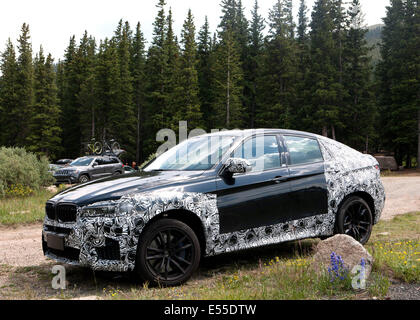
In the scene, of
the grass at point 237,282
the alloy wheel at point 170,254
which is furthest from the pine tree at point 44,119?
the alloy wheel at point 170,254

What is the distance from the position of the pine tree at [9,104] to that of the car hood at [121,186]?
63.7m

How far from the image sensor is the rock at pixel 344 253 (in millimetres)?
4656

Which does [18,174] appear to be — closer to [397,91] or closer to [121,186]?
[121,186]

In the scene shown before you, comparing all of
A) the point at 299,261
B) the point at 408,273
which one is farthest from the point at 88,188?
the point at 408,273

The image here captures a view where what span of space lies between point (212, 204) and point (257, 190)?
72cm

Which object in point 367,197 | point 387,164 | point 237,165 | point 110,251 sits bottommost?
point 387,164

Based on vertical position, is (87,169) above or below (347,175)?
below

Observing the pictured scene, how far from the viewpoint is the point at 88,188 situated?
5113mm

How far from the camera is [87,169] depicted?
2428 cm

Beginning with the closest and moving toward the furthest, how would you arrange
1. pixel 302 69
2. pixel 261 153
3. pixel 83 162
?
pixel 261 153 < pixel 83 162 < pixel 302 69

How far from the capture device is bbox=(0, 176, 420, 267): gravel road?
6.60 m

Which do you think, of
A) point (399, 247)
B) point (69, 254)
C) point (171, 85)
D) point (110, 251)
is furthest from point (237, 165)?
point (171, 85)

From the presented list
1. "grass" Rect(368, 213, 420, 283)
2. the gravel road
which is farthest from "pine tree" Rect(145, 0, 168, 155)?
"grass" Rect(368, 213, 420, 283)

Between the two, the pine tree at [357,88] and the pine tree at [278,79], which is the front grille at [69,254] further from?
the pine tree at [278,79]
